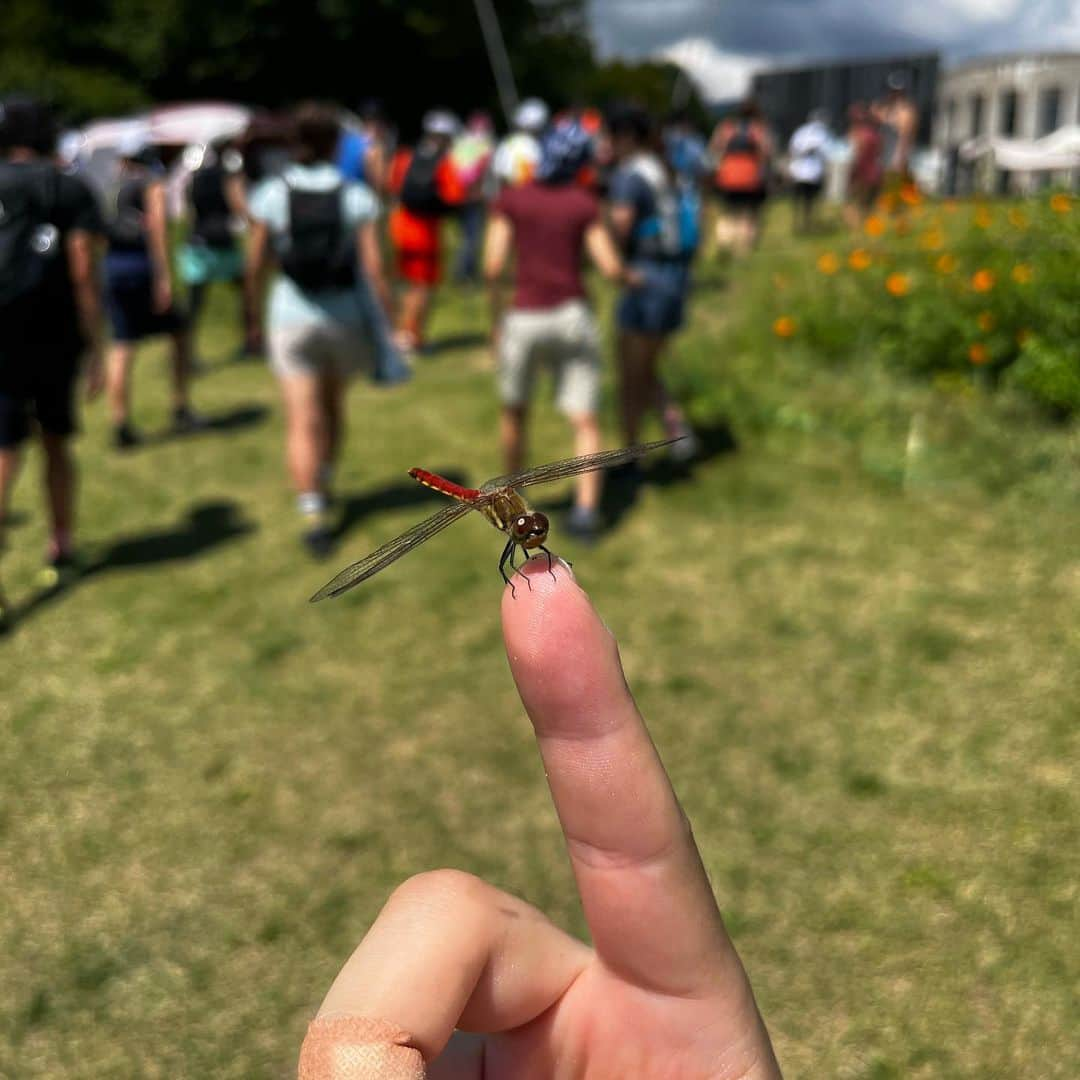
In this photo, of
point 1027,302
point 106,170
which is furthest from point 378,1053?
point 106,170

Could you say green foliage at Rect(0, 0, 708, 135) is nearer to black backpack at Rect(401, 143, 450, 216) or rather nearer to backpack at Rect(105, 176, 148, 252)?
black backpack at Rect(401, 143, 450, 216)

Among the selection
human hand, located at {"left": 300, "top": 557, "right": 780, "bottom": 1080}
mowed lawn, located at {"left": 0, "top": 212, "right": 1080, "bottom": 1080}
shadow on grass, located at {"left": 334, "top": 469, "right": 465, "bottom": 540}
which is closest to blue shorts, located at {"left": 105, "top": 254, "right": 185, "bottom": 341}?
mowed lawn, located at {"left": 0, "top": 212, "right": 1080, "bottom": 1080}

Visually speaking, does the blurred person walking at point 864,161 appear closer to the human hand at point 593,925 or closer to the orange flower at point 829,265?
the orange flower at point 829,265

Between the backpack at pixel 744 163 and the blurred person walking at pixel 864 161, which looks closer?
the backpack at pixel 744 163

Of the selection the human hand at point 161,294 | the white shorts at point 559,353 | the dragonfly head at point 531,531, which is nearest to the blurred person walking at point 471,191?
the human hand at point 161,294

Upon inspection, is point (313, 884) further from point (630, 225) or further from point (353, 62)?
point (353, 62)

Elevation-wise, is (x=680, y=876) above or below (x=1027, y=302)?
below
